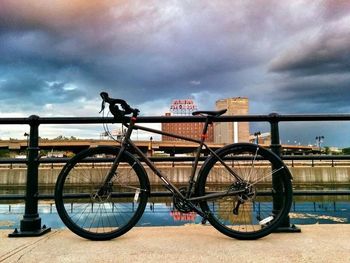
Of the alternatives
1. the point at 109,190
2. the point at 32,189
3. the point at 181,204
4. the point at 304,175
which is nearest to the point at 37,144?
the point at 32,189

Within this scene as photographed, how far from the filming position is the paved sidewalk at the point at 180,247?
2.45 metres

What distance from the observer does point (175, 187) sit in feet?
9.95

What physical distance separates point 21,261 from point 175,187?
134 centimetres

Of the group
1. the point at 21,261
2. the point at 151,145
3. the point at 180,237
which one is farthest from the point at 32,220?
the point at 151,145

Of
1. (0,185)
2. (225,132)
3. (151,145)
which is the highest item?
(225,132)

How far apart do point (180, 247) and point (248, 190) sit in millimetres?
822

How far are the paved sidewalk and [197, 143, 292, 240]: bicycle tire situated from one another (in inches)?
5.6

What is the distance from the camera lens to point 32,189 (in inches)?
133

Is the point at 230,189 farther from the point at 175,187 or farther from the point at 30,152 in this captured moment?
the point at 30,152

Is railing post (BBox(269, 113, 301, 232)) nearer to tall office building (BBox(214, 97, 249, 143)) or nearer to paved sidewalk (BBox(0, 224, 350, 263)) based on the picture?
paved sidewalk (BBox(0, 224, 350, 263))

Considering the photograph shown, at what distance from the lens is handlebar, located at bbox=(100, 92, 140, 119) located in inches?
121

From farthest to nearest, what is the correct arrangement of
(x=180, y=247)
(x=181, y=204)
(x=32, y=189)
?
(x=32, y=189), (x=181, y=204), (x=180, y=247)

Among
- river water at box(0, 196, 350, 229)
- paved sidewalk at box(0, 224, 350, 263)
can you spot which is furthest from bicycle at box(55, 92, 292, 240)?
river water at box(0, 196, 350, 229)

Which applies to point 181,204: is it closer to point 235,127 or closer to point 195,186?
point 195,186
